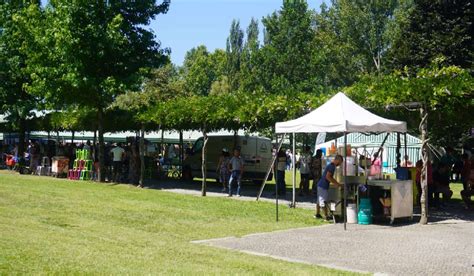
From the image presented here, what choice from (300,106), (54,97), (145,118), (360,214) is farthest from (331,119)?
(54,97)

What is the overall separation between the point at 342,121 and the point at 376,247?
395 cm

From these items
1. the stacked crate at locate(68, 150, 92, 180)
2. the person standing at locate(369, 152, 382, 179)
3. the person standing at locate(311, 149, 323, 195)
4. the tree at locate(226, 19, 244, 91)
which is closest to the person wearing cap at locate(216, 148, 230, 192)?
the person standing at locate(311, 149, 323, 195)

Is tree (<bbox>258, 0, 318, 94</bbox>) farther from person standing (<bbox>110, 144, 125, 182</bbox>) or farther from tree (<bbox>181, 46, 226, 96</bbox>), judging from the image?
person standing (<bbox>110, 144, 125, 182</bbox>)

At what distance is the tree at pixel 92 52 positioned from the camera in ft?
79.5

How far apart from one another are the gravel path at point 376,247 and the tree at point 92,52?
14509 millimetres

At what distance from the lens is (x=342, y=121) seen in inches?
536

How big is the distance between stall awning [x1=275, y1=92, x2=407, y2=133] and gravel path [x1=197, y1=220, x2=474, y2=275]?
224 centimetres

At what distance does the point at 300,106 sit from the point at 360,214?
184 inches

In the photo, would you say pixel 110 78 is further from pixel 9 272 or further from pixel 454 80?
pixel 9 272

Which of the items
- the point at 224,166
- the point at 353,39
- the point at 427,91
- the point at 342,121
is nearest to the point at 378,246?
the point at 342,121

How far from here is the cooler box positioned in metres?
28.3

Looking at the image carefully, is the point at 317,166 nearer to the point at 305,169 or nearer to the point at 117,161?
the point at 305,169

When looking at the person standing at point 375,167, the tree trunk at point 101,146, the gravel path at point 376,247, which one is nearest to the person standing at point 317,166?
the person standing at point 375,167

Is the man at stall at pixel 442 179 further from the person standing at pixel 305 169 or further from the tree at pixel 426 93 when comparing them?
the person standing at pixel 305 169
